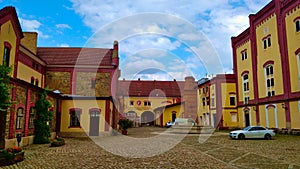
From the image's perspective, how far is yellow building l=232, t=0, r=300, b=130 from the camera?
85.3 ft

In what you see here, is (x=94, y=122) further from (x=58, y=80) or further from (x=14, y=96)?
(x=14, y=96)

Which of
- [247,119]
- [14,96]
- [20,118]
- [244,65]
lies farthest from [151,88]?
[14,96]

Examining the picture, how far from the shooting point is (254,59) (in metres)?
33.7

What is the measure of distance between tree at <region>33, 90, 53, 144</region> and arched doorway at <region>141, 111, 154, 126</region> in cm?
4264

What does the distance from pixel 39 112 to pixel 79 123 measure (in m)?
6.25

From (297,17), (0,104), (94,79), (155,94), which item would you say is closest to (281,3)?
(297,17)

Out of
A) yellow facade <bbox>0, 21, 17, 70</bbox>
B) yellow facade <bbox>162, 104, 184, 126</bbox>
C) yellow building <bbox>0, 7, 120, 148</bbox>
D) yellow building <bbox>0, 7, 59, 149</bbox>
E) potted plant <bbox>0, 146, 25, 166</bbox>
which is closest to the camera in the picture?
potted plant <bbox>0, 146, 25, 166</bbox>

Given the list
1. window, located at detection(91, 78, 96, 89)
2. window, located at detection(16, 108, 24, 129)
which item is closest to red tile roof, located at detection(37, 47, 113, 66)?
window, located at detection(91, 78, 96, 89)

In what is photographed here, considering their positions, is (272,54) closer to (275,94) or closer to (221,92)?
(275,94)

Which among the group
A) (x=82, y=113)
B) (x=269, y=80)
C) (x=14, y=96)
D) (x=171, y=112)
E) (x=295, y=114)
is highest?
(x=269, y=80)

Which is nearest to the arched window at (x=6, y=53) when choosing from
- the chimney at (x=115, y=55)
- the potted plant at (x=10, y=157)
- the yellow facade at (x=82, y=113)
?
the yellow facade at (x=82, y=113)

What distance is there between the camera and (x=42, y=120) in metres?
18.3

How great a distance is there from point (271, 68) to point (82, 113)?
75.3 ft

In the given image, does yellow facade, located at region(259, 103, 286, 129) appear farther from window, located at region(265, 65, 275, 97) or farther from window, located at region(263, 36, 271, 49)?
window, located at region(263, 36, 271, 49)
